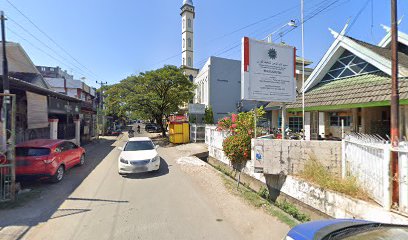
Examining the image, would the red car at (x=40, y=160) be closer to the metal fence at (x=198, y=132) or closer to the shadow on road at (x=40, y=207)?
the shadow on road at (x=40, y=207)

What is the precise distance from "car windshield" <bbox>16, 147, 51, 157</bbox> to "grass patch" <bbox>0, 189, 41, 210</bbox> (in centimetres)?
114

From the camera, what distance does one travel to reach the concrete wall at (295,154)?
19.4ft

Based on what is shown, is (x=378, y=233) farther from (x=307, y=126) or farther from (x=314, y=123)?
(x=314, y=123)

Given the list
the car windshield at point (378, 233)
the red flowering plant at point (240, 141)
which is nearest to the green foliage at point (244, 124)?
the red flowering plant at point (240, 141)

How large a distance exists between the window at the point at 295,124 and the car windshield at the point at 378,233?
15655 millimetres

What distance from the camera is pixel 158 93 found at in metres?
20.7

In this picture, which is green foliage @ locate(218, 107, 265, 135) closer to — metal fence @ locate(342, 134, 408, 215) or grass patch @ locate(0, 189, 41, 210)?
metal fence @ locate(342, 134, 408, 215)

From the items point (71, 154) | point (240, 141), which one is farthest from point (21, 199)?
point (240, 141)

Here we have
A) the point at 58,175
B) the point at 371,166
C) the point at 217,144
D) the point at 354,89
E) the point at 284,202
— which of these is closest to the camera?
the point at 371,166

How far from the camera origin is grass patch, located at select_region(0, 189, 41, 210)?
532 centimetres

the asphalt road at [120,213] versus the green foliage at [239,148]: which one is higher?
the green foliage at [239,148]

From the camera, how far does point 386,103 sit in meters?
7.57

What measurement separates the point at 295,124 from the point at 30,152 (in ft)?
55.4

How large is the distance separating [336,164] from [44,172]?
351 inches
